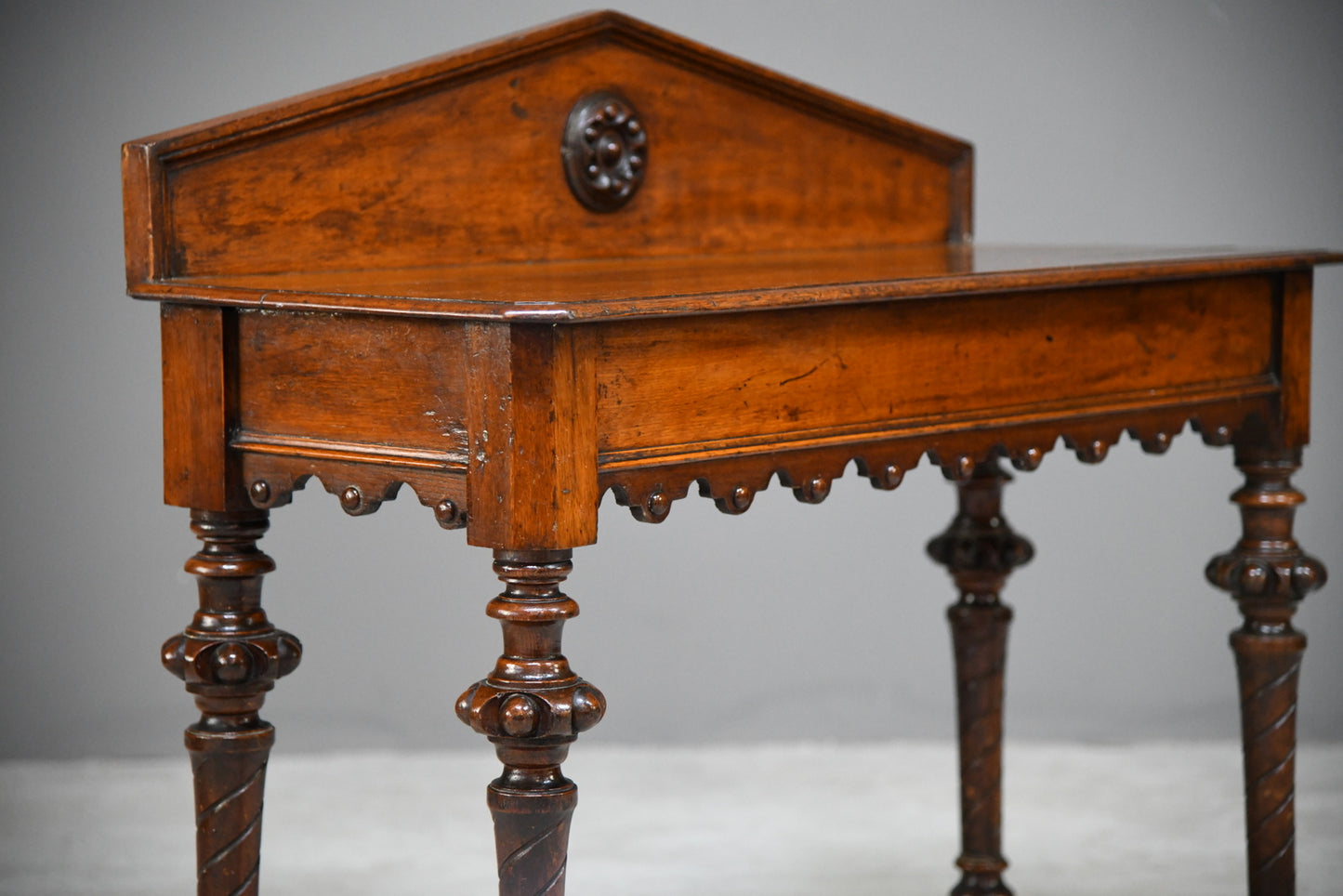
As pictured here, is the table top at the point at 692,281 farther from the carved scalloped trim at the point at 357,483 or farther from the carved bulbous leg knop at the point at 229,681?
the carved bulbous leg knop at the point at 229,681

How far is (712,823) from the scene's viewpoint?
3.63 meters

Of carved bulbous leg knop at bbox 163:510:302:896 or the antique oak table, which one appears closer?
the antique oak table

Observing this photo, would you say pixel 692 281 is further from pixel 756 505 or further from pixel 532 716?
pixel 756 505

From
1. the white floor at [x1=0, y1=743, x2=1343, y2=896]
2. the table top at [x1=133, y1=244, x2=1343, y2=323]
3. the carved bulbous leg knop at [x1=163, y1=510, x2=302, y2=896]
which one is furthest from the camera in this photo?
the white floor at [x1=0, y1=743, x2=1343, y2=896]

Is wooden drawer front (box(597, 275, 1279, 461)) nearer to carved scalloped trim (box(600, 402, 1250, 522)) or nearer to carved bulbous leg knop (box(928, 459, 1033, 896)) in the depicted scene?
carved scalloped trim (box(600, 402, 1250, 522))

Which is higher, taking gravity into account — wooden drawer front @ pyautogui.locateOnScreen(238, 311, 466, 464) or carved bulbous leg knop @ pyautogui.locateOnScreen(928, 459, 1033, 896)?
wooden drawer front @ pyautogui.locateOnScreen(238, 311, 466, 464)

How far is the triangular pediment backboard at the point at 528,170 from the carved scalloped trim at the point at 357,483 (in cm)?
30

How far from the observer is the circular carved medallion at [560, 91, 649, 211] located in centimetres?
265

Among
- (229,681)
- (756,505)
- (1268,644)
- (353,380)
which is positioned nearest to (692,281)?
(353,380)

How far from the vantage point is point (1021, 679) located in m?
4.27

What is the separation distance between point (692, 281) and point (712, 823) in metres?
1.75

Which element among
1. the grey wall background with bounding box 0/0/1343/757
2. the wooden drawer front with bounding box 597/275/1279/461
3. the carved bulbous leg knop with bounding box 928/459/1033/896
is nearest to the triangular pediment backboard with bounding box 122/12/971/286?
the carved bulbous leg knop with bounding box 928/459/1033/896

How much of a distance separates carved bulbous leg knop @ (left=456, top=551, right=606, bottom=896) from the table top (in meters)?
0.24

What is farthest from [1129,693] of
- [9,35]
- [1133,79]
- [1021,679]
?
[9,35]
